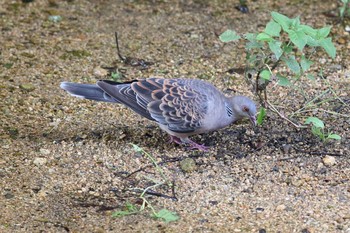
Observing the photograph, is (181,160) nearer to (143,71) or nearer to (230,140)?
(230,140)

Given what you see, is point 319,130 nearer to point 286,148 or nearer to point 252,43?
point 286,148

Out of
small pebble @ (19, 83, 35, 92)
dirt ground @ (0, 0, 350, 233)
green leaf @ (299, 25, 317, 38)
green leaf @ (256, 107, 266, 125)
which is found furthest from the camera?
small pebble @ (19, 83, 35, 92)

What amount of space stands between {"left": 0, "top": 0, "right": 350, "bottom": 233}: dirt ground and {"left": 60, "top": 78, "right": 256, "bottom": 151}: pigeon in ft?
0.52

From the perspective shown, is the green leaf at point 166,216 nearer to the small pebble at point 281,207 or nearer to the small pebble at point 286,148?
the small pebble at point 281,207

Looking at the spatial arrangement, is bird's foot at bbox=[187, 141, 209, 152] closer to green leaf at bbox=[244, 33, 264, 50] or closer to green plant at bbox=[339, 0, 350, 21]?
green leaf at bbox=[244, 33, 264, 50]

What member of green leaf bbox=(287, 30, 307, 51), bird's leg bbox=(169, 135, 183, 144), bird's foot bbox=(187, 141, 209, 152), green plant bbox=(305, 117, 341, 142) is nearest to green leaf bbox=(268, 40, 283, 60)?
green leaf bbox=(287, 30, 307, 51)

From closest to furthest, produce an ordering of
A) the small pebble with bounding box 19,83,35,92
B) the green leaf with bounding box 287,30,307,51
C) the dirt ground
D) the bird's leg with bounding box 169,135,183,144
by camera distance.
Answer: the dirt ground
the green leaf with bounding box 287,30,307,51
the bird's leg with bounding box 169,135,183,144
the small pebble with bounding box 19,83,35,92

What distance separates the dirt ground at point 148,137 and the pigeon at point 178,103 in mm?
159

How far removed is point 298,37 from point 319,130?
2.42ft

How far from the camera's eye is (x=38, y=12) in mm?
6582

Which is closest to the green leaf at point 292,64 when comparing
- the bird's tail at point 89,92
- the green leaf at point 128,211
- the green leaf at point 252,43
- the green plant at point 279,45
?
the green plant at point 279,45

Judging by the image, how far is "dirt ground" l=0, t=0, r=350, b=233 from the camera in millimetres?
4199

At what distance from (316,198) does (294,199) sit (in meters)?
0.13

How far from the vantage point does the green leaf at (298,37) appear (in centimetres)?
432
